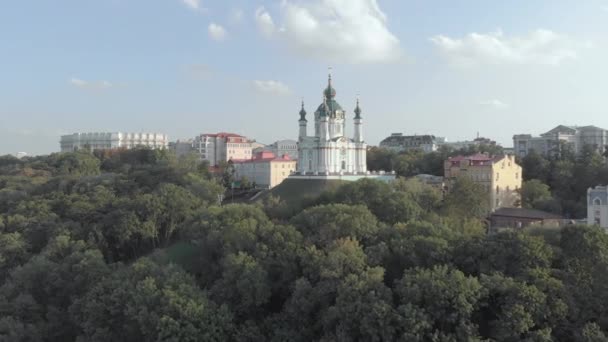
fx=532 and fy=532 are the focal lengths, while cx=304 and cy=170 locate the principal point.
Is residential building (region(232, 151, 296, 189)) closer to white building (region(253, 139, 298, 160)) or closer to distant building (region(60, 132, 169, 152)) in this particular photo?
white building (region(253, 139, 298, 160))

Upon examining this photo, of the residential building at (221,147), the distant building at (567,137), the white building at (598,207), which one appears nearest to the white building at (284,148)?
the residential building at (221,147)

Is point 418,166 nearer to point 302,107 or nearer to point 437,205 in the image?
point 302,107

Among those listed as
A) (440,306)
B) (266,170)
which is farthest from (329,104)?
(440,306)

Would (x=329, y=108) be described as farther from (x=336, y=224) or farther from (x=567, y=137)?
(x=567, y=137)

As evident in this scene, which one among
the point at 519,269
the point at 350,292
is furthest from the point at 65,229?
the point at 519,269

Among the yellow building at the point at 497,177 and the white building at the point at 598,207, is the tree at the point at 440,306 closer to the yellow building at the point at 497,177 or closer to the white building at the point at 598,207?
the white building at the point at 598,207

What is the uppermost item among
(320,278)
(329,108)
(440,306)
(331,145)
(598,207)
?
(329,108)
